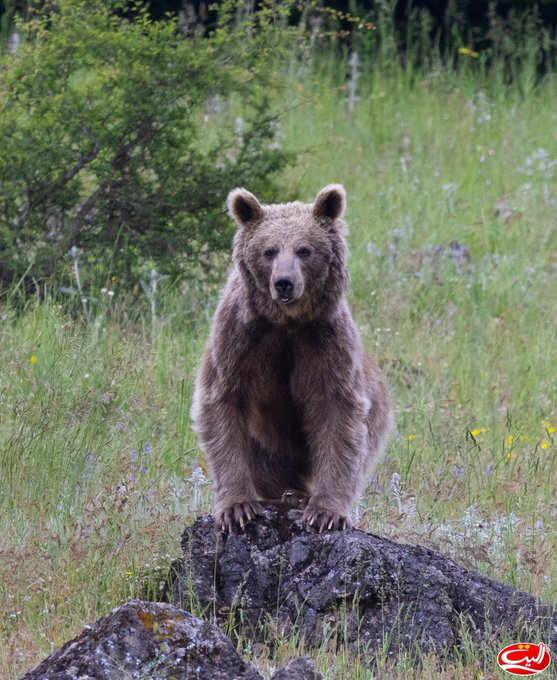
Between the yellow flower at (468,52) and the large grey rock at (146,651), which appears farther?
the yellow flower at (468,52)

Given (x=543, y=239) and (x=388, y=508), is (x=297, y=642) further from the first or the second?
(x=543, y=239)

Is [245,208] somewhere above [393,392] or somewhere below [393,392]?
above

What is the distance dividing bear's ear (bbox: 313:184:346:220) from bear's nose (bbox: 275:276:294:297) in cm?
51

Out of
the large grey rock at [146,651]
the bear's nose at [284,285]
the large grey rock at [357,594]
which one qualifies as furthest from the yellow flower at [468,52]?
the large grey rock at [146,651]

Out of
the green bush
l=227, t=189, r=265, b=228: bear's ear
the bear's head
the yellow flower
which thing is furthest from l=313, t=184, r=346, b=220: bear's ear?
the yellow flower

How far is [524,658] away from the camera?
414cm

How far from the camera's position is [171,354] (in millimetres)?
7418

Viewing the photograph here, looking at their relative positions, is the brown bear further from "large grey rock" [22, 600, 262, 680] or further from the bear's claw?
"large grey rock" [22, 600, 262, 680]

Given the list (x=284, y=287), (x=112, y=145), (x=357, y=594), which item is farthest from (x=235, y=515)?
(x=112, y=145)

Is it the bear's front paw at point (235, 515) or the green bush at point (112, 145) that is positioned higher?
the green bush at point (112, 145)

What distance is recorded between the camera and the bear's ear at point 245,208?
16.7ft

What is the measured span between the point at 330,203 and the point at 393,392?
281 centimetres

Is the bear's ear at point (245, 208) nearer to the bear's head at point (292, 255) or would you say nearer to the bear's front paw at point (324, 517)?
the bear's head at point (292, 255)

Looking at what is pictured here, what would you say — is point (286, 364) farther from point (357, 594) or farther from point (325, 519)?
point (357, 594)
